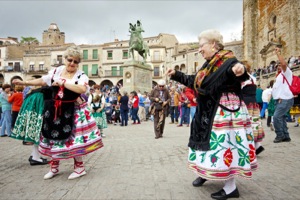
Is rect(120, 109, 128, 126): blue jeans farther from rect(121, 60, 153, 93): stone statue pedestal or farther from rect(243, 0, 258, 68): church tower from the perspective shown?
rect(243, 0, 258, 68): church tower

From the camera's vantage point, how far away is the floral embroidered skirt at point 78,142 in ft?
13.3

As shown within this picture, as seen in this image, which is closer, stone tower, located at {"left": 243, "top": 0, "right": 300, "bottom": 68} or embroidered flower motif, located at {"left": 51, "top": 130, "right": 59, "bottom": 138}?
embroidered flower motif, located at {"left": 51, "top": 130, "right": 59, "bottom": 138}

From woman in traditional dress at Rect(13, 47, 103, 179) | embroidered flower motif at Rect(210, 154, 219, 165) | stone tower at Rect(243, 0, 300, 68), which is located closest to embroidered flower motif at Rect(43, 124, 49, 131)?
woman in traditional dress at Rect(13, 47, 103, 179)

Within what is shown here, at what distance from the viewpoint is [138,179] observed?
160 inches

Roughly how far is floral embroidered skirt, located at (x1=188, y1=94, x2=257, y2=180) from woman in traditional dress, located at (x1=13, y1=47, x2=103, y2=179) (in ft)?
5.86

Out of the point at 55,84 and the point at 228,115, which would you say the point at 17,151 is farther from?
the point at 228,115

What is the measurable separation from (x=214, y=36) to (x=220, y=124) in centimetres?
106

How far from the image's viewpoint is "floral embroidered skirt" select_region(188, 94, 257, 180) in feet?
10.2

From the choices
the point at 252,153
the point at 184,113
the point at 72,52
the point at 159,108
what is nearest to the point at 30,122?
the point at 72,52

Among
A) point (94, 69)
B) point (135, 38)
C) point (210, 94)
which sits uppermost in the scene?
point (94, 69)

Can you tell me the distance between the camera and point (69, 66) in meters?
4.16

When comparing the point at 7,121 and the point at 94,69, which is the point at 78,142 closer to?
the point at 7,121

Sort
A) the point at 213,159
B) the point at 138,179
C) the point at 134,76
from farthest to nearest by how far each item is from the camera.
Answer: the point at 134,76, the point at 138,179, the point at 213,159

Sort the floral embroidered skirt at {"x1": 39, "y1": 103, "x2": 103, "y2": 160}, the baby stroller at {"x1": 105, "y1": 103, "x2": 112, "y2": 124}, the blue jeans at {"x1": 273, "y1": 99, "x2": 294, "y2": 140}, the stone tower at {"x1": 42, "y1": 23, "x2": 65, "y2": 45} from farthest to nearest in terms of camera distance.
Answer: the stone tower at {"x1": 42, "y1": 23, "x2": 65, "y2": 45} < the baby stroller at {"x1": 105, "y1": 103, "x2": 112, "y2": 124} < the blue jeans at {"x1": 273, "y1": 99, "x2": 294, "y2": 140} < the floral embroidered skirt at {"x1": 39, "y1": 103, "x2": 103, "y2": 160}
